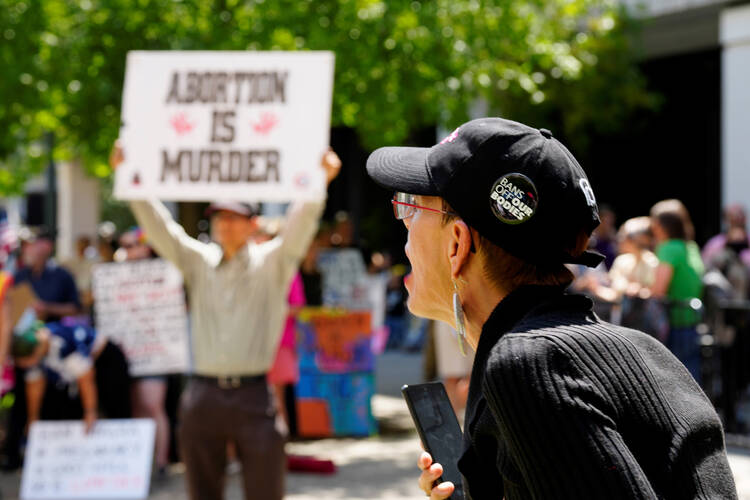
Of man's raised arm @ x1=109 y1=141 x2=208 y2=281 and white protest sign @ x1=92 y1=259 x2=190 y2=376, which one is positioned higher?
man's raised arm @ x1=109 y1=141 x2=208 y2=281

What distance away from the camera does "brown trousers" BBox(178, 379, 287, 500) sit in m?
4.85

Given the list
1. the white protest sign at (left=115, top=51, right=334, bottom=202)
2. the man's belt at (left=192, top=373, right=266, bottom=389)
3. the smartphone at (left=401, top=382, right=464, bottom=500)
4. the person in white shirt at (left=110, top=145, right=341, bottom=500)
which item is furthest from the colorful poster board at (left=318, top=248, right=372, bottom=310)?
the smartphone at (left=401, top=382, right=464, bottom=500)

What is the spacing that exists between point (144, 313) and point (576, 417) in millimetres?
7230

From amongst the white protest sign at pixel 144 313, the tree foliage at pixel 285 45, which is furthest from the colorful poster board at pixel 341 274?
the white protest sign at pixel 144 313

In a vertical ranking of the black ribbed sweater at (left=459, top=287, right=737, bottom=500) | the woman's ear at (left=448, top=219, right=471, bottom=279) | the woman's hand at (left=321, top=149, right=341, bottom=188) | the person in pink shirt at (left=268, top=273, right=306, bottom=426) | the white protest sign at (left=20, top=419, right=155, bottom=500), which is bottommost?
the white protest sign at (left=20, top=419, right=155, bottom=500)

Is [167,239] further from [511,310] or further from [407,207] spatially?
[511,310]

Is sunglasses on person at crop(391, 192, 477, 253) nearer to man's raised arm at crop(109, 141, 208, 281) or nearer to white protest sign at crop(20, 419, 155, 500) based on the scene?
man's raised arm at crop(109, 141, 208, 281)

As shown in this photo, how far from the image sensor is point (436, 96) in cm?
947

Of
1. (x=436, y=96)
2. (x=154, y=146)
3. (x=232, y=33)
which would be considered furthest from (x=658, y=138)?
(x=154, y=146)

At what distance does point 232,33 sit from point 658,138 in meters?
11.1

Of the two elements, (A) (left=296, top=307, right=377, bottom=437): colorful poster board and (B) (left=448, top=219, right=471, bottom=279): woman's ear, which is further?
(A) (left=296, top=307, right=377, bottom=437): colorful poster board

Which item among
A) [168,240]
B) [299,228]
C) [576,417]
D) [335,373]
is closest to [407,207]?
[576,417]

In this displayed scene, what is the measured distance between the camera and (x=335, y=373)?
9.58 metres

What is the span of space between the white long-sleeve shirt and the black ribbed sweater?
3.56 m
